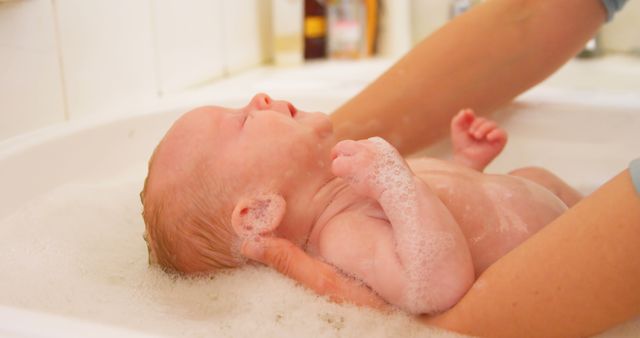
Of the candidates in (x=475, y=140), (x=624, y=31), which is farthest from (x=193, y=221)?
(x=624, y=31)

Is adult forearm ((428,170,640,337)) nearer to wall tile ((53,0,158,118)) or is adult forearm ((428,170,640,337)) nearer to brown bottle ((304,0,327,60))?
wall tile ((53,0,158,118))

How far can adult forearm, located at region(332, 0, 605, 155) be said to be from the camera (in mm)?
1155

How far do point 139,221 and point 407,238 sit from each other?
475mm

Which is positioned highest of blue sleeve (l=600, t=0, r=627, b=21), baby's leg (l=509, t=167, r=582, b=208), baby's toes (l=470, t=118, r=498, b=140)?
blue sleeve (l=600, t=0, r=627, b=21)

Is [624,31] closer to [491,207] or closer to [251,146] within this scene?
[491,207]

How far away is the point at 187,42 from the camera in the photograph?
158 centimetres

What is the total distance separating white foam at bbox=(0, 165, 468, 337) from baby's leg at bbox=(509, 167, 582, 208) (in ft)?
1.32

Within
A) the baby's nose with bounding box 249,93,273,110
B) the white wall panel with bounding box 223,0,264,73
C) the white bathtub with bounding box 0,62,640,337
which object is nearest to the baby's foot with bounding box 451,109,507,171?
the white bathtub with bounding box 0,62,640,337

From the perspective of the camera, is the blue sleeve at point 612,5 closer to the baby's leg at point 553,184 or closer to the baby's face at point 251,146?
the baby's leg at point 553,184

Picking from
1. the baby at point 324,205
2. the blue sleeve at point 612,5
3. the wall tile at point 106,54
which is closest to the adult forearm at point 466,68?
the blue sleeve at point 612,5

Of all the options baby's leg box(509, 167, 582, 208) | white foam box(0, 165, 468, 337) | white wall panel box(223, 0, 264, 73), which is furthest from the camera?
white wall panel box(223, 0, 264, 73)

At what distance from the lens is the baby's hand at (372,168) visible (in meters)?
0.78

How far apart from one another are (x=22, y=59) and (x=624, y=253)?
3.11ft

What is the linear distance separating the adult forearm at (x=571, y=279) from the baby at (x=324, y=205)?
45 mm
